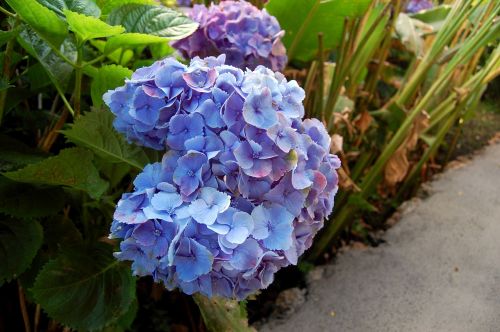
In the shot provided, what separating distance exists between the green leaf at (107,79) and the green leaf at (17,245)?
0.24m

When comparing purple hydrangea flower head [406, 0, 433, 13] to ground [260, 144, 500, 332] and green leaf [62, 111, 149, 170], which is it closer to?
ground [260, 144, 500, 332]

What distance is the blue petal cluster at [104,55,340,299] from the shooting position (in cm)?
63

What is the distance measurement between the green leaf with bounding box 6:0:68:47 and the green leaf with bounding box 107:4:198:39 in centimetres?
10

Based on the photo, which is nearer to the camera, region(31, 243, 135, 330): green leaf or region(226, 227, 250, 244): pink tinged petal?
region(226, 227, 250, 244): pink tinged petal

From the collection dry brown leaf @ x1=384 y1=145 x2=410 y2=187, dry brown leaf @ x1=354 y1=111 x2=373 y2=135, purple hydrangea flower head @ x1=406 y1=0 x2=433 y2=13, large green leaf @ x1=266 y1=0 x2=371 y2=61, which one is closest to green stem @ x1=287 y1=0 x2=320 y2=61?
large green leaf @ x1=266 y1=0 x2=371 y2=61

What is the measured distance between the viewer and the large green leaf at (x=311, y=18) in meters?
1.17

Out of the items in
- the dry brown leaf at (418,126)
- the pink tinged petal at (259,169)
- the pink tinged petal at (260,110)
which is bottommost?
the dry brown leaf at (418,126)

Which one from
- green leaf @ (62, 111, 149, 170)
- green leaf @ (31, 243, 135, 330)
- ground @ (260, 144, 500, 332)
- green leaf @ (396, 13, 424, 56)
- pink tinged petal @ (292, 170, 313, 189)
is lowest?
ground @ (260, 144, 500, 332)

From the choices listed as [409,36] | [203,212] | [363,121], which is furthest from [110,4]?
[409,36]

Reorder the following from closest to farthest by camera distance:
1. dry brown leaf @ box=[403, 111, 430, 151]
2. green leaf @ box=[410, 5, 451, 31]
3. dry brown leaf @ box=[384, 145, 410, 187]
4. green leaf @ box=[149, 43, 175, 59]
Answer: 1. green leaf @ box=[149, 43, 175, 59]
2. dry brown leaf @ box=[403, 111, 430, 151]
3. dry brown leaf @ box=[384, 145, 410, 187]
4. green leaf @ box=[410, 5, 451, 31]

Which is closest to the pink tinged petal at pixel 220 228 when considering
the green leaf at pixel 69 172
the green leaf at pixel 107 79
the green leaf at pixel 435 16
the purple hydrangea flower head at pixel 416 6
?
the green leaf at pixel 69 172

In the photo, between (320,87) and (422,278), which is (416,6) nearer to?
(320,87)

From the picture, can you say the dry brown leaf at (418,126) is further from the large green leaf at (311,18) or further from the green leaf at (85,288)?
the green leaf at (85,288)

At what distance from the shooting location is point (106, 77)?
83cm
